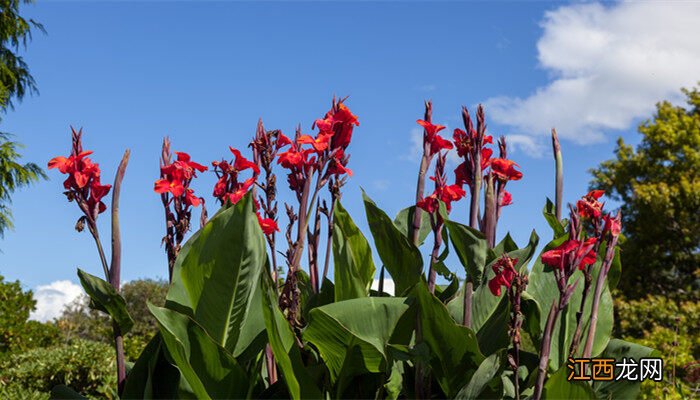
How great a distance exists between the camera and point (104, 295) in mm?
2154

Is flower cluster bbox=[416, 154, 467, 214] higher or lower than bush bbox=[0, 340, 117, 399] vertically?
higher

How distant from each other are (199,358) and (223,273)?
249mm

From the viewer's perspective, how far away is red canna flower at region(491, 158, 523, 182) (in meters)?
2.41

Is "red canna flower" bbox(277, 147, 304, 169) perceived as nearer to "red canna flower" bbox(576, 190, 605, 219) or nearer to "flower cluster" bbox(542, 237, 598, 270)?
"flower cluster" bbox(542, 237, 598, 270)

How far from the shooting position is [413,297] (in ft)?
6.57

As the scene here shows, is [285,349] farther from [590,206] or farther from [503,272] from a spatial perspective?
[590,206]

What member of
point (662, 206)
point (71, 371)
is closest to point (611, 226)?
point (71, 371)

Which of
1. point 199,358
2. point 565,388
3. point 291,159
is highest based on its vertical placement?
point 291,159

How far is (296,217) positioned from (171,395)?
686mm

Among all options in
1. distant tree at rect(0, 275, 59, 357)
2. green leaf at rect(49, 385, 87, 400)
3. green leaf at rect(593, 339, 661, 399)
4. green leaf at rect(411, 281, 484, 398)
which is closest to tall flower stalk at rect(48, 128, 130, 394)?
green leaf at rect(49, 385, 87, 400)

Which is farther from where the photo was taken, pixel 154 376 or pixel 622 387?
pixel 622 387

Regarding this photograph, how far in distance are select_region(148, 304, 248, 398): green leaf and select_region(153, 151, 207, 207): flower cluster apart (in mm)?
410

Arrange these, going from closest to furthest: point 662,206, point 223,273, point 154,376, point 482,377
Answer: point 482,377, point 223,273, point 154,376, point 662,206

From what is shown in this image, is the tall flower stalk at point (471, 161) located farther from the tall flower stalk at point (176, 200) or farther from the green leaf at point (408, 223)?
the tall flower stalk at point (176, 200)
